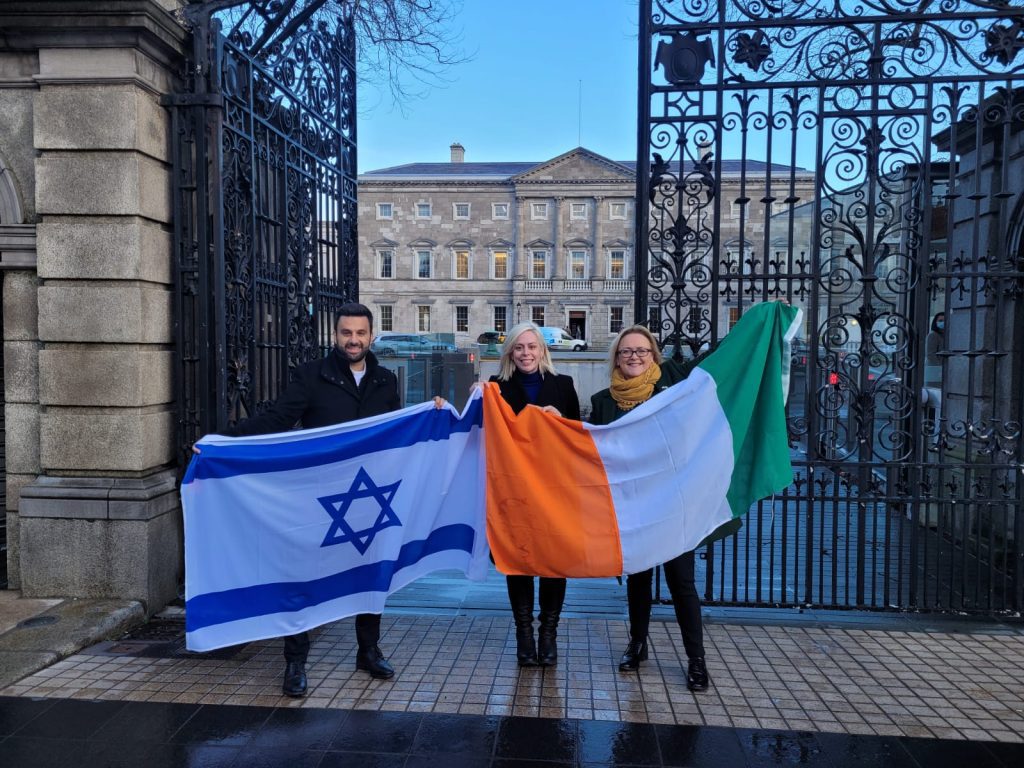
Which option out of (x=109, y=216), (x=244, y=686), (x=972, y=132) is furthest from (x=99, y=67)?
(x=972, y=132)

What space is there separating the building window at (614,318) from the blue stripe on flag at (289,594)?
216 feet

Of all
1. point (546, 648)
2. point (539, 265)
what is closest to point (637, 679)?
point (546, 648)

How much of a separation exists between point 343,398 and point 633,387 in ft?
5.89

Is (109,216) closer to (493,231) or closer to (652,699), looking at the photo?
(652,699)

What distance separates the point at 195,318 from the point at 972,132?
771 centimetres

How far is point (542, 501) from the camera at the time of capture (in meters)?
4.67

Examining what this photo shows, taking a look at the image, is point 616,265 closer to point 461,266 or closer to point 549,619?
point 461,266

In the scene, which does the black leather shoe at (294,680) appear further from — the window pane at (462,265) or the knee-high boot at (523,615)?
the window pane at (462,265)

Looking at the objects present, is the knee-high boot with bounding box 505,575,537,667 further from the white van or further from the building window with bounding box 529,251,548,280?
the building window with bounding box 529,251,548,280

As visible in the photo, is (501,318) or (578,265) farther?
(501,318)

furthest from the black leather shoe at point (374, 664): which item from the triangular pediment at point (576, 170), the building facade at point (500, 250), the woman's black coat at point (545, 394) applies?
the triangular pediment at point (576, 170)

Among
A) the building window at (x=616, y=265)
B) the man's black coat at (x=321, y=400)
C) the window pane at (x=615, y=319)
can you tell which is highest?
the building window at (x=616, y=265)

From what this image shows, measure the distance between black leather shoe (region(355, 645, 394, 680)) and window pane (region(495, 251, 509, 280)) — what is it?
68462mm

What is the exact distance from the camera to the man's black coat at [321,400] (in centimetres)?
472
